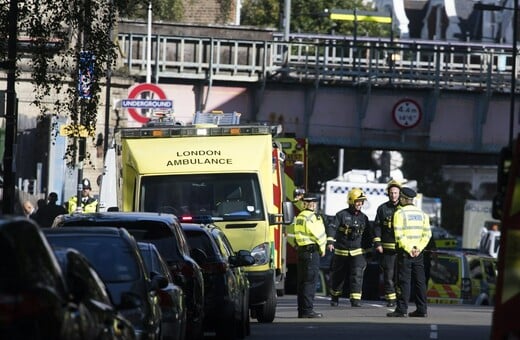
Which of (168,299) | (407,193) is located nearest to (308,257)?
(407,193)

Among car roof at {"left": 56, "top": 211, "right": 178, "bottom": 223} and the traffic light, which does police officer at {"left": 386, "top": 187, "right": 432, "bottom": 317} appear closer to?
car roof at {"left": 56, "top": 211, "right": 178, "bottom": 223}

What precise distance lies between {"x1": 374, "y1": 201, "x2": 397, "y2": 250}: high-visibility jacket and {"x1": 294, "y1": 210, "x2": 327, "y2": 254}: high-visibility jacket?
812 mm

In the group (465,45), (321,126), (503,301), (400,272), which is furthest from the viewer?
(465,45)

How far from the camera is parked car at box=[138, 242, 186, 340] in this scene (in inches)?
580

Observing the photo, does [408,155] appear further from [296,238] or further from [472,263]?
[296,238]

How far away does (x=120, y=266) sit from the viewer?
44.1ft

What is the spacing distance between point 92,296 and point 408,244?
1376cm

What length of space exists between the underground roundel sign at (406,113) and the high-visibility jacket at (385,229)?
25.7 metres

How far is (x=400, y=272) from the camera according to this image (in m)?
24.0

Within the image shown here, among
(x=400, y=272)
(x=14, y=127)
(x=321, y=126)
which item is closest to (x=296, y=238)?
(x=400, y=272)

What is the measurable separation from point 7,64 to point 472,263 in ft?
68.3

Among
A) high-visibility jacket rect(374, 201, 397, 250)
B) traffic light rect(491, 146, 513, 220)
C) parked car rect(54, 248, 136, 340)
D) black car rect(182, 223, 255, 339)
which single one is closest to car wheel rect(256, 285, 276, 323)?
high-visibility jacket rect(374, 201, 397, 250)

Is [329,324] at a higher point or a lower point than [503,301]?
lower

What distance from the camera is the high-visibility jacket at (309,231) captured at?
24156 millimetres
